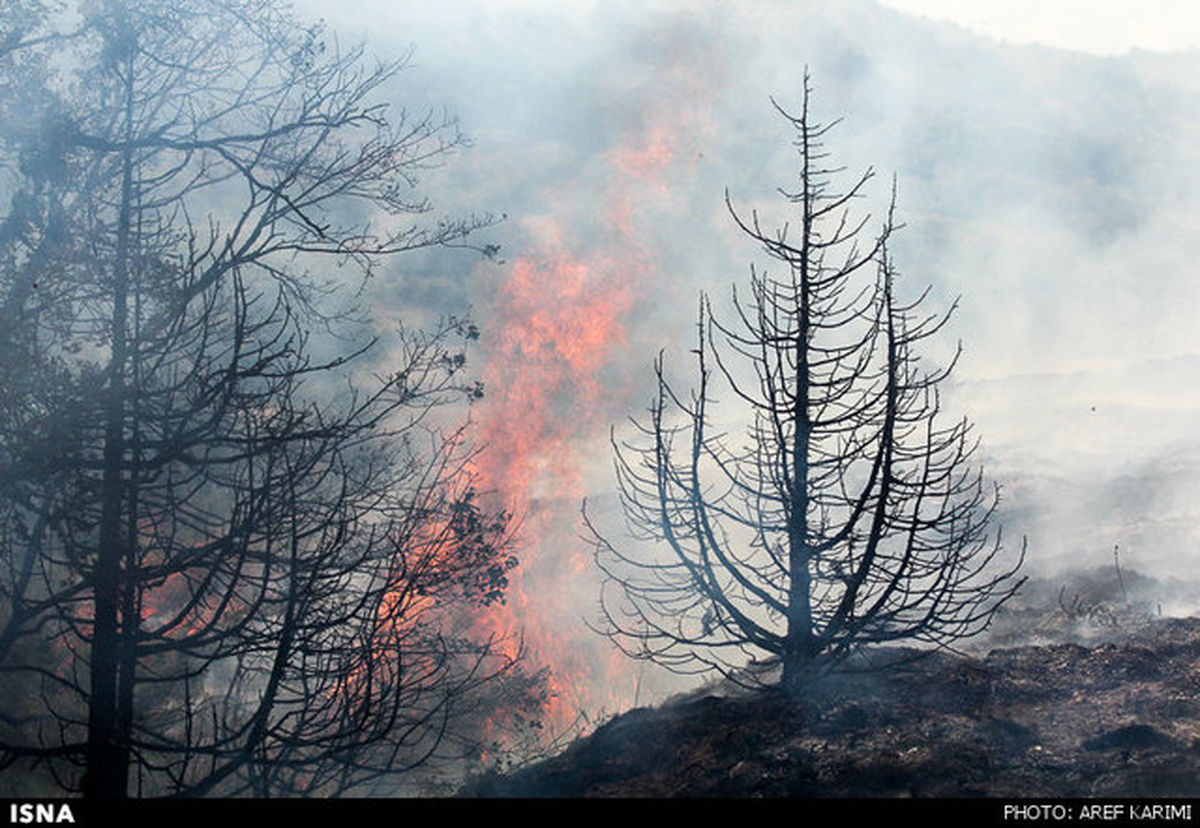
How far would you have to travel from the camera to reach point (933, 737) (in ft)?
29.4

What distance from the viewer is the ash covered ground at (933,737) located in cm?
818

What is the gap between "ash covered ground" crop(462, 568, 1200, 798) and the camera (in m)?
8.18

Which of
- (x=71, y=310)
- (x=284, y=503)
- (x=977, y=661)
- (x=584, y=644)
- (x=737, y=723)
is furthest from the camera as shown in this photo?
(x=584, y=644)

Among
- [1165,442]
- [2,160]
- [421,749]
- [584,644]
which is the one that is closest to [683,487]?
[2,160]

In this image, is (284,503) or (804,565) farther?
(804,565)

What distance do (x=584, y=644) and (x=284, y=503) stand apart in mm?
31535

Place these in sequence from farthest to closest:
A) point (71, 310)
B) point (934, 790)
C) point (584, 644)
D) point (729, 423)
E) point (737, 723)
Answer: point (729, 423) < point (584, 644) < point (737, 723) < point (71, 310) < point (934, 790)

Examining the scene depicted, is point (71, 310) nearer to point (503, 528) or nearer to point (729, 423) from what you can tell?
point (503, 528)

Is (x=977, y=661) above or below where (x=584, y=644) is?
below

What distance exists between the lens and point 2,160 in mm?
8672

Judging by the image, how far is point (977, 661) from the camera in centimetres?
1115

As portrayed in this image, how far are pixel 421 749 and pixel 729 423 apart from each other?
38.5m

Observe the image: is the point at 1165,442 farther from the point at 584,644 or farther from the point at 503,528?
the point at 503,528

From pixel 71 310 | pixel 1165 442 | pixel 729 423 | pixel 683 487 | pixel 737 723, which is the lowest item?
pixel 737 723
